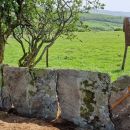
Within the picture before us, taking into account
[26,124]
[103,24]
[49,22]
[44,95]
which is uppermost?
[49,22]

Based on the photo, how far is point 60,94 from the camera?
356 inches

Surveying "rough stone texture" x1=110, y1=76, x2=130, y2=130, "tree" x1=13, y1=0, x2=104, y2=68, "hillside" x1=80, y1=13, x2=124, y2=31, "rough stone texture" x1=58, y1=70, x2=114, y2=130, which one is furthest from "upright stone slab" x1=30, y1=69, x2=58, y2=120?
"hillside" x1=80, y1=13, x2=124, y2=31

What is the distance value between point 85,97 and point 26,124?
45.5 inches

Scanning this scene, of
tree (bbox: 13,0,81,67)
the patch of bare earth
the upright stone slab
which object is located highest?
tree (bbox: 13,0,81,67)

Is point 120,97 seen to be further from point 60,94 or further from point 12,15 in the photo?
point 12,15

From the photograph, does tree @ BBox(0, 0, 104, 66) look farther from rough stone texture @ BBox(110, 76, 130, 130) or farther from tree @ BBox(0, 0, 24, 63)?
rough stone texture @ BBox(110, 76, 130, 130)

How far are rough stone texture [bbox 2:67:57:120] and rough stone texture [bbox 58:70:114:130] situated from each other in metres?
0.20

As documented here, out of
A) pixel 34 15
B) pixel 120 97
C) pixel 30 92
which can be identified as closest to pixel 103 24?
pixel 34 15

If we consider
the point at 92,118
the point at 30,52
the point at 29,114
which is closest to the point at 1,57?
the point at 30,52

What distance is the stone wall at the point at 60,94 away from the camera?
8586 mm

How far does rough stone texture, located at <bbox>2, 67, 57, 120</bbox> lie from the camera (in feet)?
29.9

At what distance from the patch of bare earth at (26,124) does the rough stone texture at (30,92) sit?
0.80 feet

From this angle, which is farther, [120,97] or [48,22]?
[48,22]

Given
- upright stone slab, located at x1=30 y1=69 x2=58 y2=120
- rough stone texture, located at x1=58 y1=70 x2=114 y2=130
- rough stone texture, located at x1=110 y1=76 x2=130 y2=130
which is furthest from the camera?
upright stone slab, located at x1=30 y1=69 x2=58 y2=120
